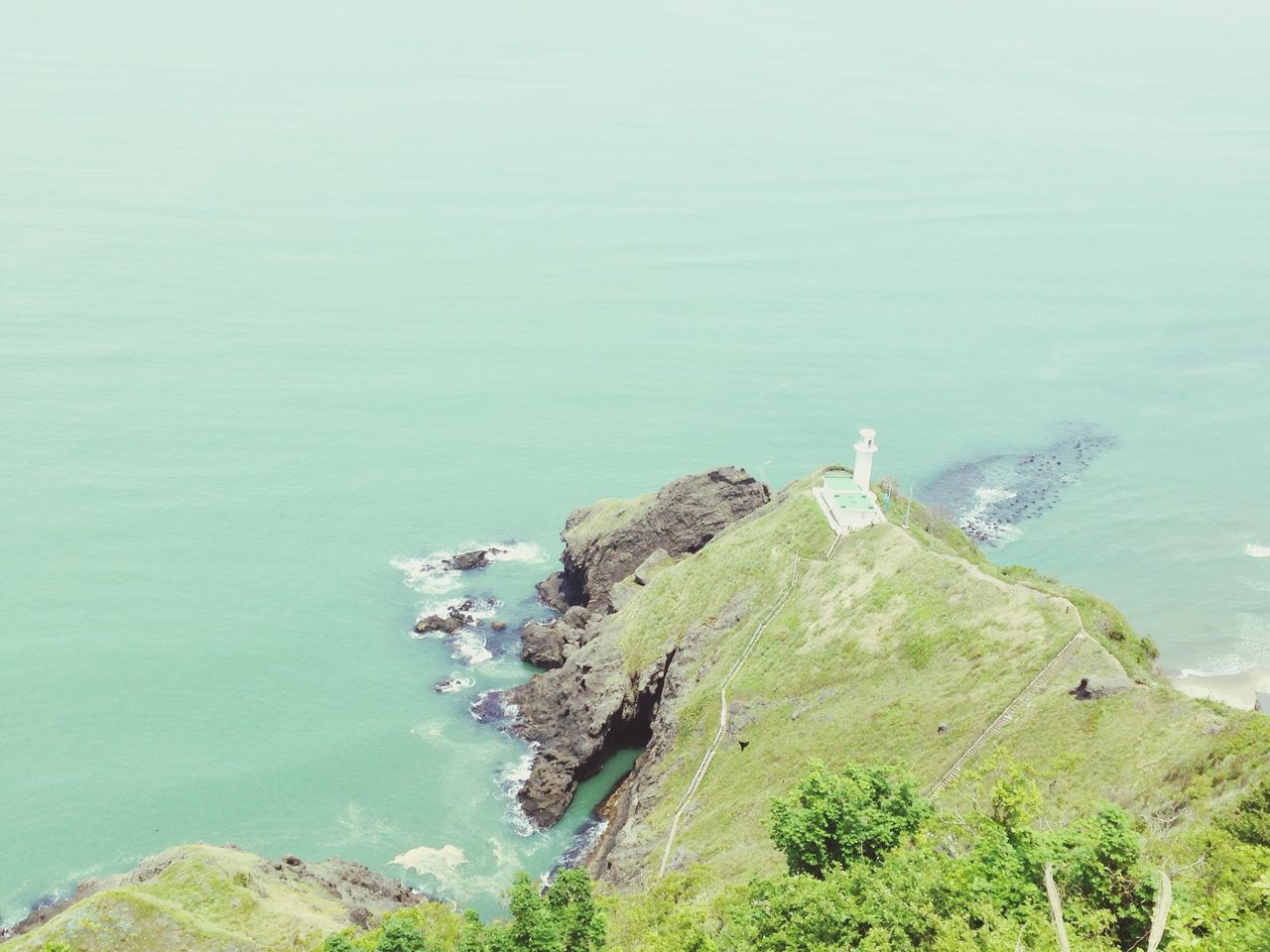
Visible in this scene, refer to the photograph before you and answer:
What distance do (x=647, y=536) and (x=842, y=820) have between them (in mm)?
57890

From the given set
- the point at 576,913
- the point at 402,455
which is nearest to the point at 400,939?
the point at 576,913

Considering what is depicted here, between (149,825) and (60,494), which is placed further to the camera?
(60,494)

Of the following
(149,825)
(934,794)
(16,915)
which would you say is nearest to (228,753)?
(149,825)

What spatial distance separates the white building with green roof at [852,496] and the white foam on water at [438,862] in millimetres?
38522

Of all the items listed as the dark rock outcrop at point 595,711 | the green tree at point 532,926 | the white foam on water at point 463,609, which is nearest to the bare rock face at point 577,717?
the dark rock outcrop at point 595,711

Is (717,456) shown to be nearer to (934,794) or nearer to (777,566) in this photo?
(777,566)

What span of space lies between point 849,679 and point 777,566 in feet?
50.6

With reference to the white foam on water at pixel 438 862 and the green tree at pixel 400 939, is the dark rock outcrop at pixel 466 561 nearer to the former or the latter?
the white foam on water at pixel 438 862

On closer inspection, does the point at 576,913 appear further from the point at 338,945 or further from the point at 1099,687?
the point at 1099,687

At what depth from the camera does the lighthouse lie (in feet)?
309

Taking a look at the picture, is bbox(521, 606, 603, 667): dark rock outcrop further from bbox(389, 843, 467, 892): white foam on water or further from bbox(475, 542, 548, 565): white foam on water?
bbox(389, 843, 467, 892): white foam on water

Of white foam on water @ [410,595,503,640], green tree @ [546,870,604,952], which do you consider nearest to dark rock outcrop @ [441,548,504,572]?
white foam on water @ [410,595,503,640]

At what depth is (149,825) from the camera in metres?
80.2

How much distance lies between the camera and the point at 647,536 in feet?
353
